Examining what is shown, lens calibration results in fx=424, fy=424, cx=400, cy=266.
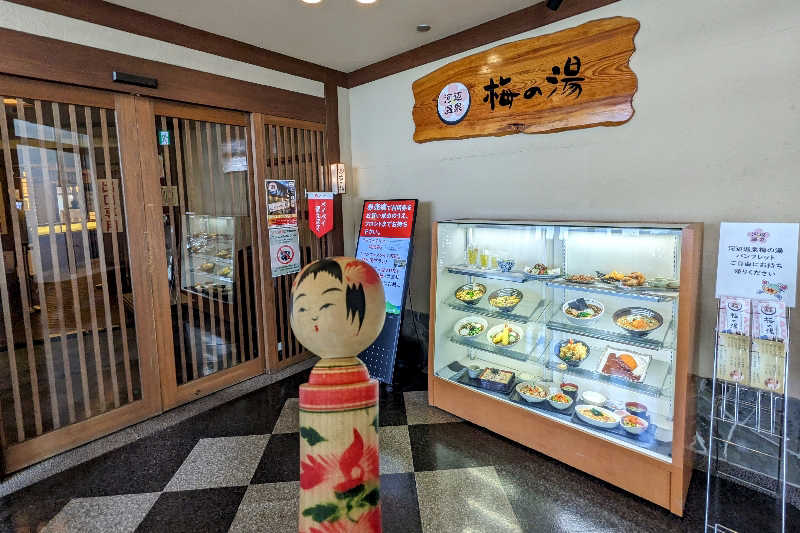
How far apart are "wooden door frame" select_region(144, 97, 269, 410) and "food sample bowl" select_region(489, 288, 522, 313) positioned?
2034mm

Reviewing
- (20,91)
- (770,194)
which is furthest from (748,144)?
(20,91)

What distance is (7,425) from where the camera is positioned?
2572 mm

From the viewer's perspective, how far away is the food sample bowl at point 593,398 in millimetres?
2545

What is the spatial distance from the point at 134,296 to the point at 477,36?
3162 millimetres

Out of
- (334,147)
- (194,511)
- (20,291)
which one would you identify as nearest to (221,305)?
(20,291)

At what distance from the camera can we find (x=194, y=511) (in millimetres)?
2166

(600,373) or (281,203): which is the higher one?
(281,203)

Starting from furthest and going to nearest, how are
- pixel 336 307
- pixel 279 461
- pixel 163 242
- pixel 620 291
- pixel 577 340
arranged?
pixel 163 242 → pixel 577 340 → pixel 279 461 → pixel 620 291 → pixel 336 307

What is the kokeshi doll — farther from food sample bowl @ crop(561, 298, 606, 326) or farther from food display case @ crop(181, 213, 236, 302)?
food display case @ crop(181, 213, 236, 302)

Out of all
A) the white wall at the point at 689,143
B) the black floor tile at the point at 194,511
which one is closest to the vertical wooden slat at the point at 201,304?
the black floor tile at the point at 194,511

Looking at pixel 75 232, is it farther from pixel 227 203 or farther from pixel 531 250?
pixel 531 250

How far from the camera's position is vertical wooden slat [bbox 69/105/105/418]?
2.69 metres

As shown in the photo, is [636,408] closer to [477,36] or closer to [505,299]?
[505,299]

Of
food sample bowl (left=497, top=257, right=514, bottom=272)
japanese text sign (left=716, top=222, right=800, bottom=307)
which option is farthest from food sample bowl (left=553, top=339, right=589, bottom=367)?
japanese text sign (left=716, top=222, right=800, bottom=307)
